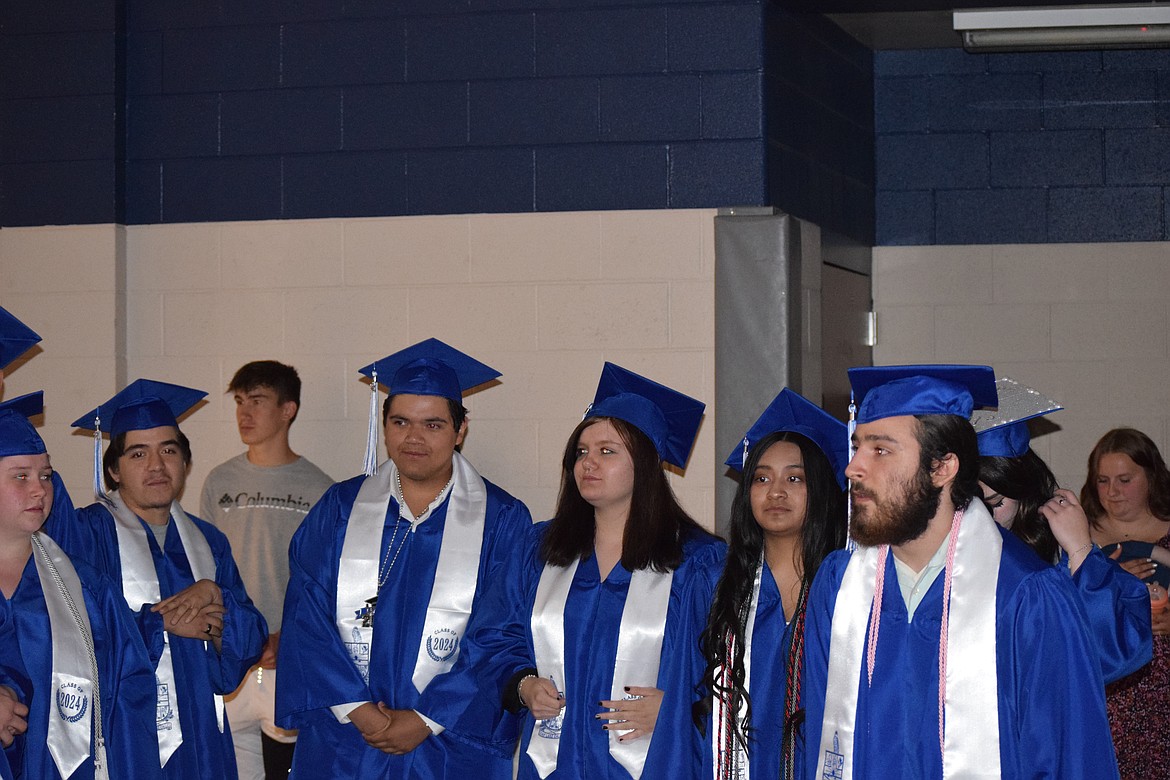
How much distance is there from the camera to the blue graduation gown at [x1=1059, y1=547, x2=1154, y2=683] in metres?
2.86

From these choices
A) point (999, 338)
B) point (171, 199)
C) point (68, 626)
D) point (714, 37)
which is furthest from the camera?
point (999, 338)

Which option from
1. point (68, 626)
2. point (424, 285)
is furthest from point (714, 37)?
point (68, 626)

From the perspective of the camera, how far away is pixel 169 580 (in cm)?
388

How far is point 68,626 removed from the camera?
136 inches

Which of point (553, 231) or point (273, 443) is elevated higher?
point (553, 231)

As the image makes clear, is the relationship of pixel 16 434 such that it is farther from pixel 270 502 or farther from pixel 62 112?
pixel 62 112

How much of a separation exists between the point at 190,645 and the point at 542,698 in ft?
3.83

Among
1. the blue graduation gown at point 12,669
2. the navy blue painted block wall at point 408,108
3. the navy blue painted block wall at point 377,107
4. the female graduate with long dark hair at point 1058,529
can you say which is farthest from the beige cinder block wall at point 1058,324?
the blue graduation gown at point 12,669

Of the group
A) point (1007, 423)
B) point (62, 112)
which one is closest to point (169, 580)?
point (62, 112)

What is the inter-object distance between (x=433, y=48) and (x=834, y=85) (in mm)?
1640

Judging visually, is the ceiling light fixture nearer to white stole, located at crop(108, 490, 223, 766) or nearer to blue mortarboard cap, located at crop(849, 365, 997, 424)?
blue mortarboard cap, located at crop(849, 365, 997, 424)

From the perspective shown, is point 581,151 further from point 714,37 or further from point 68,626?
point 68,626

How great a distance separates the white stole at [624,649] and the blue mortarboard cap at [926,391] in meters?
0.88

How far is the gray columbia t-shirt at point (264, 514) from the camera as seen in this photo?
15.1 feet
